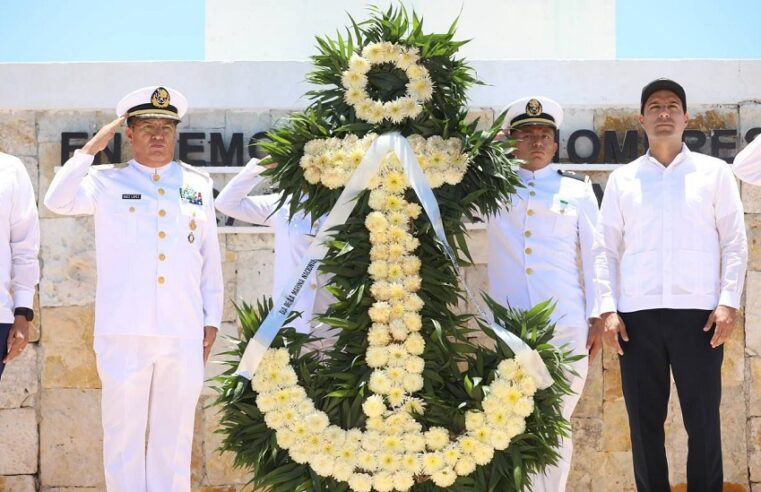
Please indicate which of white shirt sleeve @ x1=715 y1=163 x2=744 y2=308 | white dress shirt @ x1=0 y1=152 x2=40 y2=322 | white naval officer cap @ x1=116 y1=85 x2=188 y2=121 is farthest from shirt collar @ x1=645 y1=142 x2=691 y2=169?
white dress shirt @ x1=0 y1=152 x2=40 y2=322

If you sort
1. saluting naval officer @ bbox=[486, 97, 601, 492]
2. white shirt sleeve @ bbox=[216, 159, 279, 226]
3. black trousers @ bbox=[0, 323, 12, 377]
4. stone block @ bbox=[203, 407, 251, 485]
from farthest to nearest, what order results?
stone block @ bbox=[203, 407, 251, 485] < white shirt sleeve @ bbox=[216, 159, 279, 226] < saluting naval officer @ bbox=[486, 97, 601, 492] < black trousers @ bbox=[0, 323, 12, 377]

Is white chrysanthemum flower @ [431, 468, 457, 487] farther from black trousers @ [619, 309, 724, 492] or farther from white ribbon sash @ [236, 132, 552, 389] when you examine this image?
black trousers @ [619, 309, 724, 492]

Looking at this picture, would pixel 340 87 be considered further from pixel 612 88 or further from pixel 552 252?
pixel 612 88

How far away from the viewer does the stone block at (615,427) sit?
538 cm

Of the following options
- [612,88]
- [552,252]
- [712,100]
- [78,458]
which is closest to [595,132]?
[612,88]

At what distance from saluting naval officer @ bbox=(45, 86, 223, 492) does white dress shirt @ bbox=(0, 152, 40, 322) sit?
0.12m

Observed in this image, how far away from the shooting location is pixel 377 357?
375 cm

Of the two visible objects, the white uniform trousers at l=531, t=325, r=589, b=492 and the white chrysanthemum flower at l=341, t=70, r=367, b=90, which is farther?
the white uniform trousers at l=531, t=325, r=589, b=492

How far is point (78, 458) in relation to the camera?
536 cm

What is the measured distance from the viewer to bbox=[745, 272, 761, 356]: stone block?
17.7 feet

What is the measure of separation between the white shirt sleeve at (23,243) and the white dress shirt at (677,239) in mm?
2459

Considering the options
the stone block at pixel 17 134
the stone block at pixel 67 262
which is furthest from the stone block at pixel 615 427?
the stone block at pixel 17 134

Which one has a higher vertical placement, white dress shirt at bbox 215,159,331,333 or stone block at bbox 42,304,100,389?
white dress shirt at bbox 215,159,331,333

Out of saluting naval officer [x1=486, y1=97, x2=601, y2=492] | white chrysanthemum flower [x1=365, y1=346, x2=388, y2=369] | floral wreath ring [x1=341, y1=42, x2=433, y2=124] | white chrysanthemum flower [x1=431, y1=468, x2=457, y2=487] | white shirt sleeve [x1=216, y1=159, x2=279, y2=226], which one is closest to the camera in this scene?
white chrysanthemum flower [x1=431, y1=468, x2=457, y2=487]
